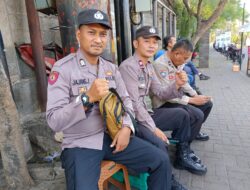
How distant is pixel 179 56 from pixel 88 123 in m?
1.63

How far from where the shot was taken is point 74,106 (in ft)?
5.43

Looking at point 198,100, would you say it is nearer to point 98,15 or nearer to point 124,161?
point 124,161

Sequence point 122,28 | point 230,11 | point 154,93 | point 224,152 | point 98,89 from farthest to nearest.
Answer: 1. point 230,11
2. point 122,28
3. point 224,152
4. point 154,93
5. point 98,89

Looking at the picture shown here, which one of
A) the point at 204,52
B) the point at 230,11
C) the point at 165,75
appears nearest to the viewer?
the point at 165,75

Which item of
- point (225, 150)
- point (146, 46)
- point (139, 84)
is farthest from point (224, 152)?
point (146, 46)

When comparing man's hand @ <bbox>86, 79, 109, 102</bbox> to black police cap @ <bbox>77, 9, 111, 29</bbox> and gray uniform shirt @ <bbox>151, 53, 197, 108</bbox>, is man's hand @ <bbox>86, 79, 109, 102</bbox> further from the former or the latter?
gray uniform shirt @ <bbox>151, 53, 197, 108</bbox>

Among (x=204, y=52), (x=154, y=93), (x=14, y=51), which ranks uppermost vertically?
(x=14, y=51)

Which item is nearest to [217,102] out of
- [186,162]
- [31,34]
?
[186,162]

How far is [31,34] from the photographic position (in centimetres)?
302

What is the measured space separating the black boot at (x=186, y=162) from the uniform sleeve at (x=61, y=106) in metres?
1.63

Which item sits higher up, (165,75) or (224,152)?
(165,75)

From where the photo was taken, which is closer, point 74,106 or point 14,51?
point 74,106

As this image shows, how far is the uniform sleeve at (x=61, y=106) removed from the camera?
1.67 meters

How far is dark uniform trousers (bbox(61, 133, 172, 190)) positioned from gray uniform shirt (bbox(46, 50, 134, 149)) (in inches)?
2.7
